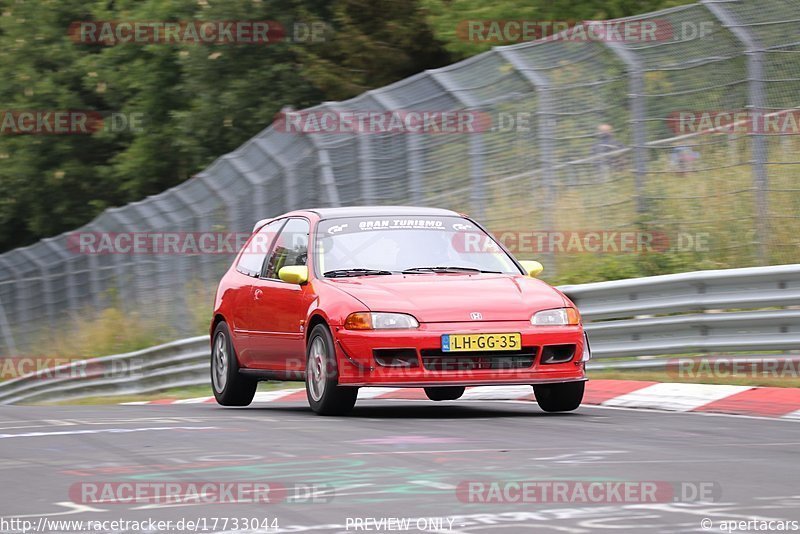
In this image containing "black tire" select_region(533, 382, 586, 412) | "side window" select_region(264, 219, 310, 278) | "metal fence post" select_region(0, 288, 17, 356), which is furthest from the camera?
"metal fence post" select_region(0, 288, 17, 356)

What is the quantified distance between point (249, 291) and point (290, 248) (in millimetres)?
632

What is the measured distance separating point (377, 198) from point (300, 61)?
18560 mm

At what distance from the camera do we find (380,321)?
10.0 m

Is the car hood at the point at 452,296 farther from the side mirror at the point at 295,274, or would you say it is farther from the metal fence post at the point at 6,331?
the metal fence post at the point at 6,331

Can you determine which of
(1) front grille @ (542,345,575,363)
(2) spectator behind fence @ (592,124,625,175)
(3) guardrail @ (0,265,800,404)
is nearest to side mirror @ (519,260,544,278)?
(1) front grille @ (542,345,575,363)

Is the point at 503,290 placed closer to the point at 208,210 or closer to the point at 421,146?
the point at 421,146

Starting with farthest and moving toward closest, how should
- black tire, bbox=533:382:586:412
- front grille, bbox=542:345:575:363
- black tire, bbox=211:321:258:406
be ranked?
1. black tire, bbox=211:321:258:406
2. black tire, bbox=533:382:586:412
3. front grille, bbox=542:345:575:363

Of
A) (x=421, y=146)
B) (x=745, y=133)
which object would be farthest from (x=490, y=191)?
(x=745, y=133)

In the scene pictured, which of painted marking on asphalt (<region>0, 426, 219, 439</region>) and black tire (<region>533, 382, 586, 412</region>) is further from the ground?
painted marking on asphalt (<region>0, 426, 219, 439</region>)

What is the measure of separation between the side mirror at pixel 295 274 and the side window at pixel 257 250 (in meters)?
1.18

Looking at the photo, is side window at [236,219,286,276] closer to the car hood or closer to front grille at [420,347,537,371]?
the car hood

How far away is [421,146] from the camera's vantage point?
1703cm

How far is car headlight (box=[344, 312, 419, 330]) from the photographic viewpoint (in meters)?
10.0

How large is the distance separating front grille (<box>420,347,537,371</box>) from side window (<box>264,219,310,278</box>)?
1.77 meters
